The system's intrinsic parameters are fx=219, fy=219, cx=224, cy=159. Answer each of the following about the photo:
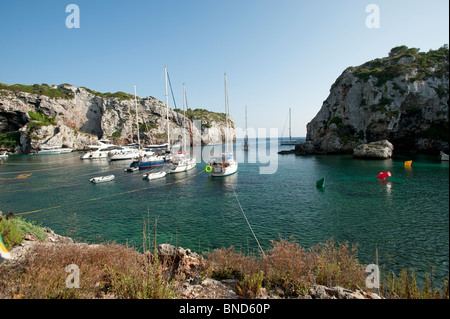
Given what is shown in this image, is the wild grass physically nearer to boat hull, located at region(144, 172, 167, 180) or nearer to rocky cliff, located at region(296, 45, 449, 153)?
boat hull, located at region(144, 172, 167, 180)

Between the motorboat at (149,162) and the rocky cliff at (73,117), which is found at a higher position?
the rocky cliff at (73,117)

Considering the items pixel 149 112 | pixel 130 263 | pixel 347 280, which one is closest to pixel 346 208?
pixel 347 280

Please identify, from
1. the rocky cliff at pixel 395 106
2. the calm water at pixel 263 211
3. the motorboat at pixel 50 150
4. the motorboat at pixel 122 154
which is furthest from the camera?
the motorboat at pixel 50 150

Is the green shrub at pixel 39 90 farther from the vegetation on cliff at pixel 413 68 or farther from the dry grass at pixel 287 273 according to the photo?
the dry grass at pixel 287 273

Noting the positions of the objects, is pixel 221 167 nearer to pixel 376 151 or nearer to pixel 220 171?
pixel 220 171

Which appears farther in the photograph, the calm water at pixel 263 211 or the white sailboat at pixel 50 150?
the white sailboat at pixel 50 150

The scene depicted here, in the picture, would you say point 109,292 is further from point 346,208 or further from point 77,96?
point 77,96

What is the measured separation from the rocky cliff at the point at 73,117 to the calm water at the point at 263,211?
63539mm

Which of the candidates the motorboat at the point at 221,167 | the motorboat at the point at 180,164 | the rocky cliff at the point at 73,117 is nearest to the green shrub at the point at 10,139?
the rocky cliff at the point at 73,117

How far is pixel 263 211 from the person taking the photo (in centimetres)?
1805

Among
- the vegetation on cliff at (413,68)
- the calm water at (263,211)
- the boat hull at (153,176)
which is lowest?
the calm water at (263,211)

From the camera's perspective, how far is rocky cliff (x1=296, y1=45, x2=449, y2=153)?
52.2 metres

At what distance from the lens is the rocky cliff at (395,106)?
5219 centimetres
